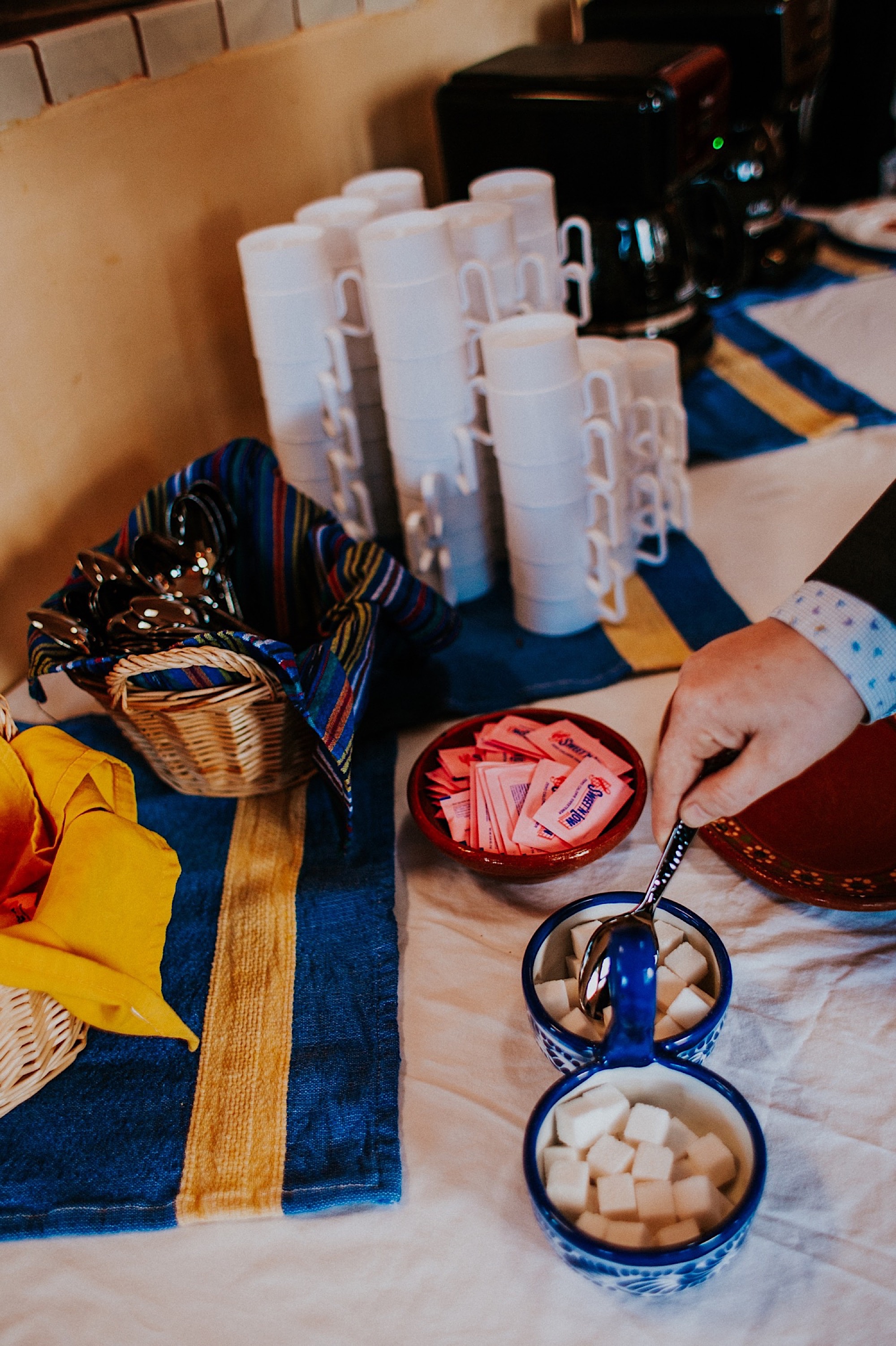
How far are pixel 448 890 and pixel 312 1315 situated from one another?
10.6 inches

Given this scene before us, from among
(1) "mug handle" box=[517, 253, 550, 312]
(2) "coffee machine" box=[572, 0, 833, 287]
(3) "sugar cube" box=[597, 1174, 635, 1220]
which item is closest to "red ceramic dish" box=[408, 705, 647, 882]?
(3) "sugar cube" box=[597, 1174, 635, 1220]

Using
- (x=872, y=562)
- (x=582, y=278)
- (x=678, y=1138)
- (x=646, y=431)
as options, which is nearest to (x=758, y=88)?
(x=582, y=278)

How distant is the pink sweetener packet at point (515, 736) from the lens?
71 cm

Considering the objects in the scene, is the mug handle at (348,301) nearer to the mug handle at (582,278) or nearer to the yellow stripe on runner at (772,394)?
the mug handle at (582,278)

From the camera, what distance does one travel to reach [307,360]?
3.12 feet

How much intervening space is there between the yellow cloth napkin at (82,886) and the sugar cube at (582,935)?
215 millimetres

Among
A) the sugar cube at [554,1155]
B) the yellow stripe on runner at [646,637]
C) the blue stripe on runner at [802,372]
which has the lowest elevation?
the yellow stripe on runner at [646,637]

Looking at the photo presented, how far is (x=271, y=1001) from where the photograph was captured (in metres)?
0.63

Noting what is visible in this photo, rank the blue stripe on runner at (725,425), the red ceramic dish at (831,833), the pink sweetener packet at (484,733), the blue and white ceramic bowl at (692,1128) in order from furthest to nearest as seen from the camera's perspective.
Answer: the blue stripe on runner at (725,425)
the pink sweetener packet at (484,733)
the red ceramic dish at (831,833)
the blue and white ceramic bowl at (692,1128)

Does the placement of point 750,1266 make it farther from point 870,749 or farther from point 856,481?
point 856,481

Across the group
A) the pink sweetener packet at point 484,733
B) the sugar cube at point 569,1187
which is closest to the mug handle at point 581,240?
the pink sweetener packet at point 484,733

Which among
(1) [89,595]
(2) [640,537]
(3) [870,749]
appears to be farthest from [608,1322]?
(2) [640,537]

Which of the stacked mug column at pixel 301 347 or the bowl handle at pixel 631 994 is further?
the stacked mug column at pixel 301 347

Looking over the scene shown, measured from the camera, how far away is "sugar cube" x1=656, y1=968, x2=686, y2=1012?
54 centimetres
